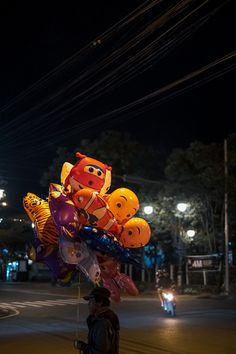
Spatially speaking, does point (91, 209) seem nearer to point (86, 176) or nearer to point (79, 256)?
point (86, 176)

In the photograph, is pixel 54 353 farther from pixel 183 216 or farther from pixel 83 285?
pixel 83 285

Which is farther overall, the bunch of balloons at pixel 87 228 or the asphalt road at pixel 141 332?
the asphalt road at pixel 141 332

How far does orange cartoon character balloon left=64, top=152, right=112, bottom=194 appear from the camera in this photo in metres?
7.14

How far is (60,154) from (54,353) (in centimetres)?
3008

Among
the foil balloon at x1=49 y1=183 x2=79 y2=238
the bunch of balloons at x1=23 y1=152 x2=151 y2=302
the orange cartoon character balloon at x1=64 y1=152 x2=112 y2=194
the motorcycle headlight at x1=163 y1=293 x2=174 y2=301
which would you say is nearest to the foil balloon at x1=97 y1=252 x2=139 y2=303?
the bunch of balloons at x1=23 y1=152 x2=151 y2=302

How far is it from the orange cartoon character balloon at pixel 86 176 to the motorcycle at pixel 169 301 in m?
10.9

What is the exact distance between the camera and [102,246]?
6566 mm

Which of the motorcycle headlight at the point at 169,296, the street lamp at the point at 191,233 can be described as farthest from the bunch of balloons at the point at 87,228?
the street lamp at the point at 191,233

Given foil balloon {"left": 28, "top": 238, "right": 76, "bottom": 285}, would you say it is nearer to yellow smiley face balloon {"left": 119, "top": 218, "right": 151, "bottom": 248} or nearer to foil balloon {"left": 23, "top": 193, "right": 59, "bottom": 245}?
foil balloon {"left": 23, "top": 193, "right": 59, "bottom": 245}

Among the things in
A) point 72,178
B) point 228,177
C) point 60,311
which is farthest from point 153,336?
point 228,177

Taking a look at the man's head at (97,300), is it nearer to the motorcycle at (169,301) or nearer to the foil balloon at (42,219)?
the foil balloon at (42,219)

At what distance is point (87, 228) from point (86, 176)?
824 mm

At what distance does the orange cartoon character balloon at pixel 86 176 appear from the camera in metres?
7.14

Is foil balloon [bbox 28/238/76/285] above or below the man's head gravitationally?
above
